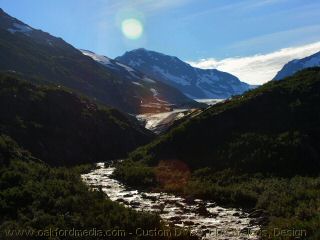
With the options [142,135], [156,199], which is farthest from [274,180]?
[142,135]

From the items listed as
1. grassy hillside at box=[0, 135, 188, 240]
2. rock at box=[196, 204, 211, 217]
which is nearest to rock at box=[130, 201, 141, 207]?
grassy hillside at box=[0, 135, 188, 240]

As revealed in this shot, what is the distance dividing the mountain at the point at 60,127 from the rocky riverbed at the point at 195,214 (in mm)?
25982

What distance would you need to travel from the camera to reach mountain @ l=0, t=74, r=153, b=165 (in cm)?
6675

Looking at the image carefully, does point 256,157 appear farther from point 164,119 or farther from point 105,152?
point 164,119

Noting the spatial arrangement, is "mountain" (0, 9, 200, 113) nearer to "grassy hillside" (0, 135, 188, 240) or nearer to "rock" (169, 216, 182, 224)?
"grassy hillside" (0, 135, 188, 240)

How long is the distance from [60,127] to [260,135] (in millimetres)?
35881

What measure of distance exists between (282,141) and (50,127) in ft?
127

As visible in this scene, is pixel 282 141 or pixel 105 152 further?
pixel 105 152

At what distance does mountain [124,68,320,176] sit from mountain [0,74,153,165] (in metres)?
13.2

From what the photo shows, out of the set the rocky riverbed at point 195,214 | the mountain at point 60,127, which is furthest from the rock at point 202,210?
the mountain at point 60,127

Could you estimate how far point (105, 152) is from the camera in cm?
7856

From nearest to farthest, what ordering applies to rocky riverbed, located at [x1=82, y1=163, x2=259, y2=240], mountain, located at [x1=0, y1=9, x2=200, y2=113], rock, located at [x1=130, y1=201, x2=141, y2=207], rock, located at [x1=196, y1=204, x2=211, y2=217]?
1. rocky riverbed, located at [x1=82, y1=163, x2=259, y2=240]
2. rock, located at [x1=196, y1=204, x2=211, y2=217]
3. rock, located at [x1=130, y1=201, x2=141, y2=207]
4. mountain, located at [x1=0, y1=9, x2=200, y2=113]

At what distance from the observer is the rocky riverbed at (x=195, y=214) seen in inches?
1049

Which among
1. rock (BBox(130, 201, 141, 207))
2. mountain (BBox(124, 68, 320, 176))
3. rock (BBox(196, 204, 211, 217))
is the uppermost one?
mountain (BBox(124, 68, 320, 176))
